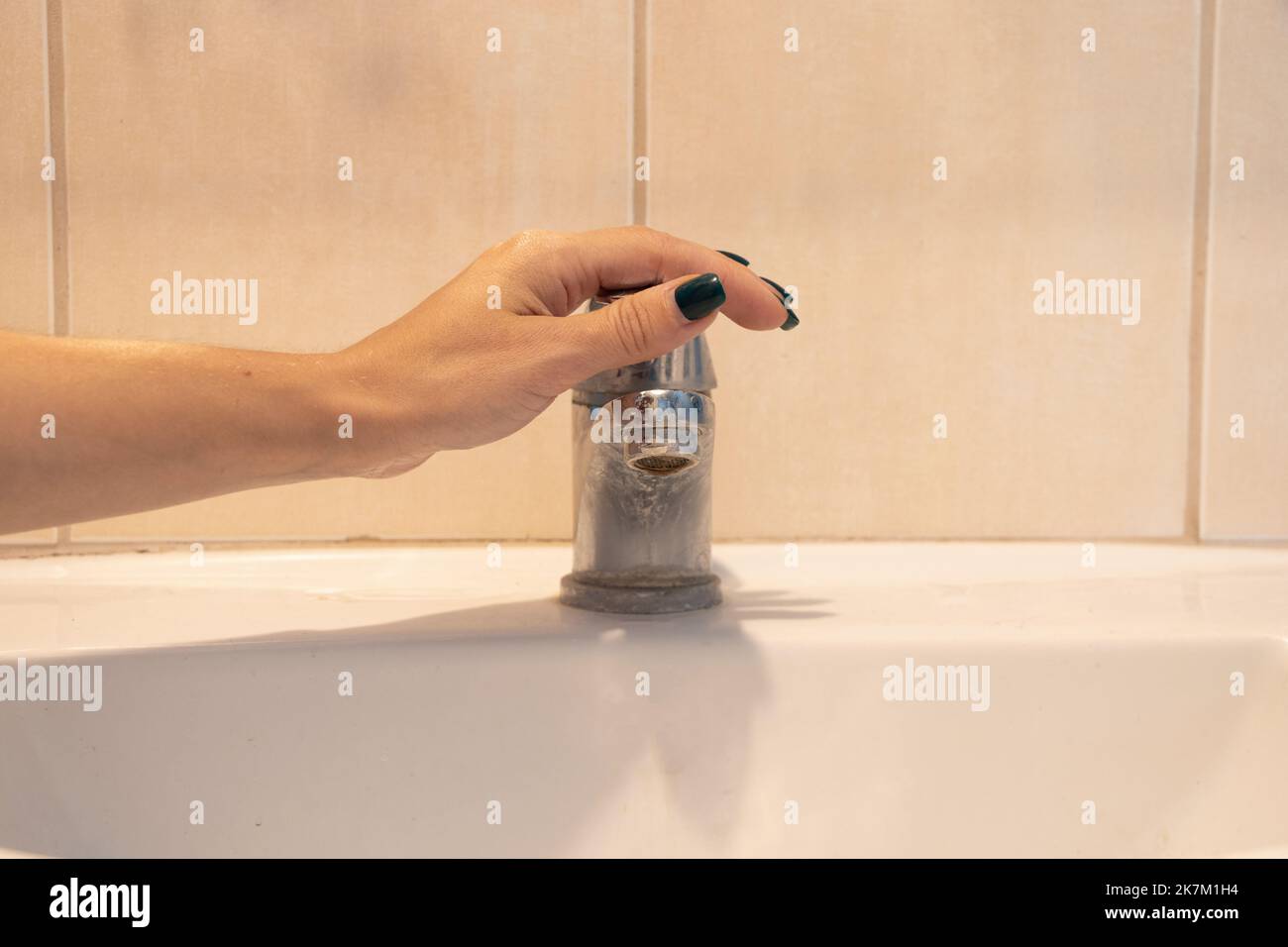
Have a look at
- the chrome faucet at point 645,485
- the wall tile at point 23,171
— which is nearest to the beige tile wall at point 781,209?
the wall tile at point 23,171

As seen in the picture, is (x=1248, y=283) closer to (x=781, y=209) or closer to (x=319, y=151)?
(x=781, y=209)

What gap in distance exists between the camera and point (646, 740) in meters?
0.38

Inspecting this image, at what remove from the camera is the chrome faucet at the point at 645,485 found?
38 centimetres

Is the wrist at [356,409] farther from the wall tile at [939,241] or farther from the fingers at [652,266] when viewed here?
the wall tile at [939,241]

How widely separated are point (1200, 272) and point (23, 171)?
0.59 m

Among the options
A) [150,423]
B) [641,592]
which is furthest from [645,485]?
[150,423]

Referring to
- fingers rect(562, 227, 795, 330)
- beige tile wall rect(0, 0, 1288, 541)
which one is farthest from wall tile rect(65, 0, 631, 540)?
fingers rect(562, 227, 795, 330)

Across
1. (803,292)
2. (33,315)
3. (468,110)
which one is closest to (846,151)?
(803,292)

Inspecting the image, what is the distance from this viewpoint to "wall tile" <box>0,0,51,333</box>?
0.49 metres

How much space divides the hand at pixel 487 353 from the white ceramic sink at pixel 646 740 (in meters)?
0.08

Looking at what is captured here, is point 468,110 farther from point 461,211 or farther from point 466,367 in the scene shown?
point 466,367

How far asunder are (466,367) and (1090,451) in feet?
1.14

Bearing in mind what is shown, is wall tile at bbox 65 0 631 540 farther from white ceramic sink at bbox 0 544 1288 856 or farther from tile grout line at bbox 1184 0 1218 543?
tile grout line at bbox 1184 0 1218 543
